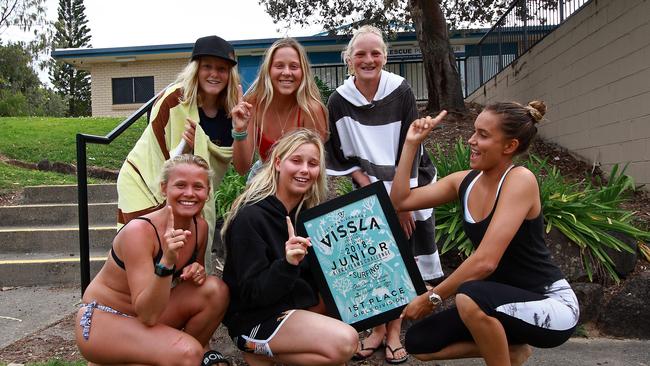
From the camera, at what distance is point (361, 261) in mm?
3016

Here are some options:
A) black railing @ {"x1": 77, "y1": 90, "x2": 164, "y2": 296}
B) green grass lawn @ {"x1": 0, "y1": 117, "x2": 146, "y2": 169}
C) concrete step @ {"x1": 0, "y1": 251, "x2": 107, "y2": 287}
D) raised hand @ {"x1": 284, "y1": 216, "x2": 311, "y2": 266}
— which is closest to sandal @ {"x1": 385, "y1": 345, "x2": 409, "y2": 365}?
raised hand @ {"x1": 284, "y1": 216, "x2": 311, "y2": 266}

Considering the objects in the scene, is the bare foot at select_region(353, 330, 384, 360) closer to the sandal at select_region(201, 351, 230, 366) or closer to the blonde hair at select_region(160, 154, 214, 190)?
the sandal at select_region(201, 351, 230, 366)

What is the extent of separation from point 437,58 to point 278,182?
8.65 m

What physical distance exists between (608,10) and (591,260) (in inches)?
146

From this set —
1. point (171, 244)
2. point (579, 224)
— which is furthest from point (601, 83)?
point (171, 244)

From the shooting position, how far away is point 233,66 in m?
3.41

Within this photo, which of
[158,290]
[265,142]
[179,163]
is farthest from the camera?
[265,142]

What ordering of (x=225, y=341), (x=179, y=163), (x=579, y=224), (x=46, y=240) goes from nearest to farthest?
(x=179, y=163) < (x=225, y=341) < (x=579, y=224) < (x=46, y=240)

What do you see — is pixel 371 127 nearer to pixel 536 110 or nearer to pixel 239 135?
pixel 239 135

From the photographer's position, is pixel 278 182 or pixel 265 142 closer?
pixel 278 182

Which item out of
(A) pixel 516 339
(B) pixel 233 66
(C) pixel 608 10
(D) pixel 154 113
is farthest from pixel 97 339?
(C) pixel 608 10

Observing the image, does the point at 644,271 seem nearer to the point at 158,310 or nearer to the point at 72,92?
the point at 158,310

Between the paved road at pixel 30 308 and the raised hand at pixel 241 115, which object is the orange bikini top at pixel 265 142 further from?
the paved road at pixel 30 308

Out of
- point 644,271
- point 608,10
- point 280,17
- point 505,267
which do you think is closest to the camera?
point 505,267
